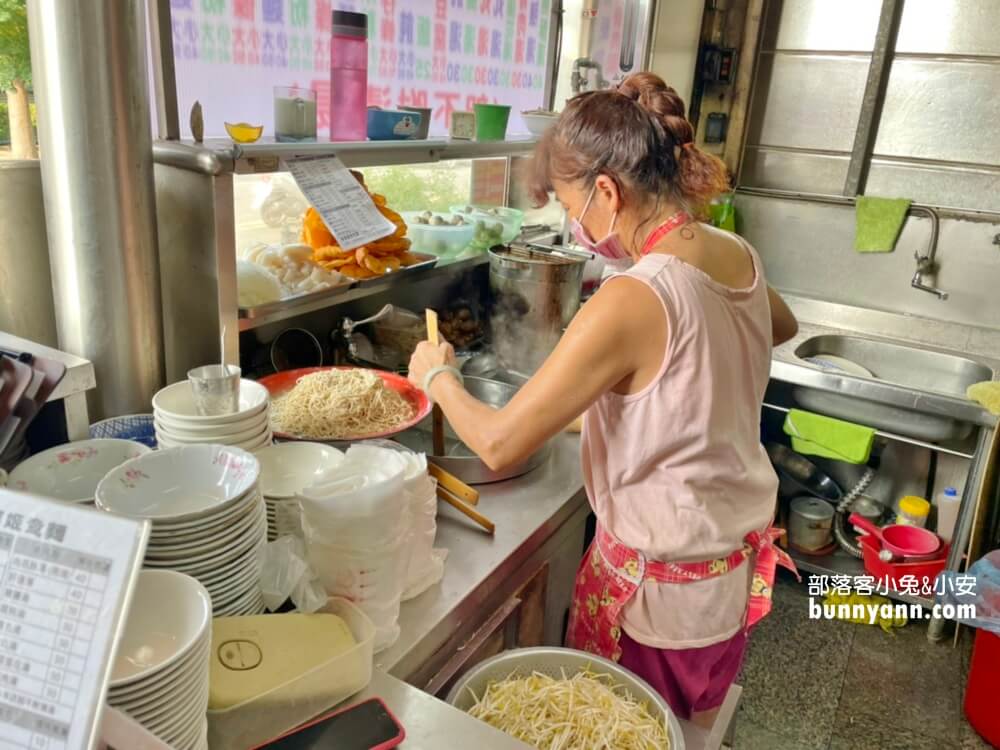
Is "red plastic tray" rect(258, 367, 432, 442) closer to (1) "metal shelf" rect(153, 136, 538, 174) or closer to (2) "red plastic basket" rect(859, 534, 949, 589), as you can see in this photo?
(1) "metal shelf" rect(153, 136, 538, 174)

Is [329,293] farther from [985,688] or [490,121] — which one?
[985,688]

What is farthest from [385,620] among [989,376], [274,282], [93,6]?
[989,376]

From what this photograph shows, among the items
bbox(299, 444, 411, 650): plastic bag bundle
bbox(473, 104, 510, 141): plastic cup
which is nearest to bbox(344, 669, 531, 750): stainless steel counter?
bbox(299, 444, 411, 650): plastic bag bundle

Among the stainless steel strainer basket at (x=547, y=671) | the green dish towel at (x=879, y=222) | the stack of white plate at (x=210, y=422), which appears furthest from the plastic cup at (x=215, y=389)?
the green dish towel at (x=879, y=222)

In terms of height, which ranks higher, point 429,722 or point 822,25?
point 822,25

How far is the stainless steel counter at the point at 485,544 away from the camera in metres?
1.21

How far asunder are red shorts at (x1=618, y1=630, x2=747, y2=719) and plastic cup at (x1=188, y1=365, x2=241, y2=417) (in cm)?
84

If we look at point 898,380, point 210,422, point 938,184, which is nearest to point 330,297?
point 210,422

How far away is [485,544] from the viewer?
1.46 meters

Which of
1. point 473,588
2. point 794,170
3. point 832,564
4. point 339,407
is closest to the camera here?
point 473,588

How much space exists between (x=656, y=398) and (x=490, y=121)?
1.39 m

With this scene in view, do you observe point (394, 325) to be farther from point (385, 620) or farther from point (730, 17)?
point (730, 17)

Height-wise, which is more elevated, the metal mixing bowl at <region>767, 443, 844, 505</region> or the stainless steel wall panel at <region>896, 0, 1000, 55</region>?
the stainless steel wall panel at <region>896, 0, 1000, 55</region>

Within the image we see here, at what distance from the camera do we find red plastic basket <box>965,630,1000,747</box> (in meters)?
2.28
